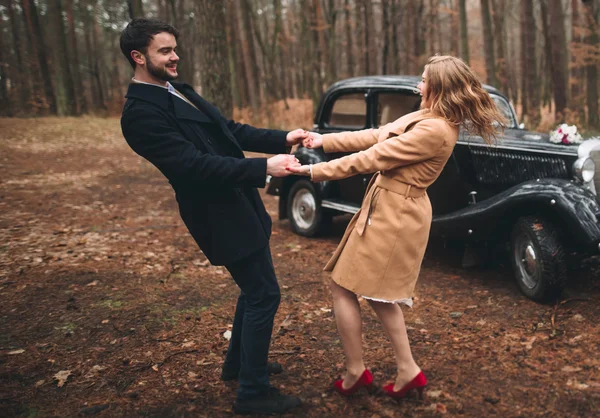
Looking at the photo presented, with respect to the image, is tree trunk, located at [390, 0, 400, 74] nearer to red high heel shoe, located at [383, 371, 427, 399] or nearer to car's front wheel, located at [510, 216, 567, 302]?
car's front wheel, located at [510, 216, 567, 302]

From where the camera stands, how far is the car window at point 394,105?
5.86 metres

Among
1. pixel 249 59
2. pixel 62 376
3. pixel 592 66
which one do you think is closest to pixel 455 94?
pixel 62 376

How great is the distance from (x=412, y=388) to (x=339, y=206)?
140 inches

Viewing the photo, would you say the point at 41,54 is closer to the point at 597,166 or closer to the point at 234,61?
the point at 234,61

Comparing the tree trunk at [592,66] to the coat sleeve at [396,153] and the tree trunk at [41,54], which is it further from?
the tree trunk at [41,54]

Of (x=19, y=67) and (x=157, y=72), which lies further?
(x=19, y=67)

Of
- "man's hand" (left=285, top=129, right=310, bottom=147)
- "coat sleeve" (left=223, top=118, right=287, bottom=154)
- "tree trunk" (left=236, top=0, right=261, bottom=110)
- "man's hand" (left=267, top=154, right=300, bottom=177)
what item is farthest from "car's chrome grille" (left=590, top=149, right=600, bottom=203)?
"tree trunk" (left=236, top=0, right=261, bottom=110)

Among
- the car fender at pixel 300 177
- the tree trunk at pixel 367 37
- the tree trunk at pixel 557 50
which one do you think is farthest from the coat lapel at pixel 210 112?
the tree trunk at pixel 367 37

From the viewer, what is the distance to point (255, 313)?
114 inches

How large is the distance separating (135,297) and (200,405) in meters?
1.95

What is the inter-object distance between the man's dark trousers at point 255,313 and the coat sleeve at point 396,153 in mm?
590

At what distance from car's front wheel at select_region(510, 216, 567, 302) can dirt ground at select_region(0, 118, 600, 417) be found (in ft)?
0.49

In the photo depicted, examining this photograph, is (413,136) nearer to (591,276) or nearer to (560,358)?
(560,358)

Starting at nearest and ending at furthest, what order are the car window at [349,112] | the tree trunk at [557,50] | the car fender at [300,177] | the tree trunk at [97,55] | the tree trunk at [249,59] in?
1. the car window at [349,112]
2. the car fender at [300,177]
3. the tree trunk at [557,50]
4. the tree trunk at [249,59]
5. the tree trunk at [97,55]
